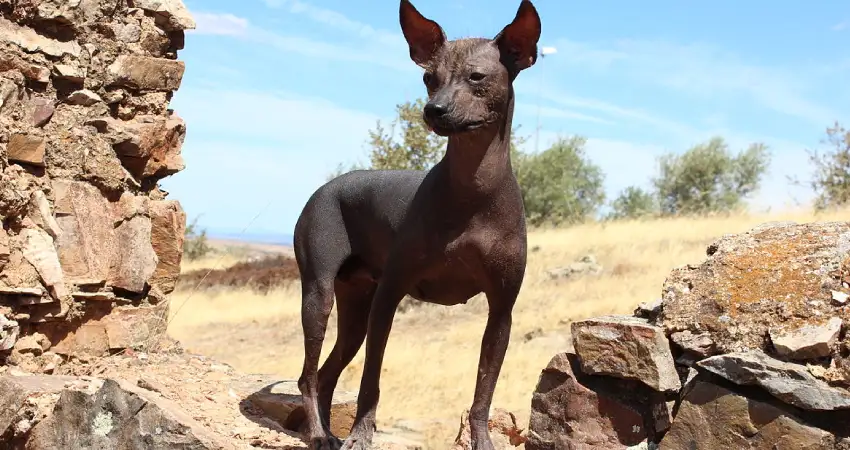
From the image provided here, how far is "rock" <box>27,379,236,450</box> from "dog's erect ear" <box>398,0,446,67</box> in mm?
2126

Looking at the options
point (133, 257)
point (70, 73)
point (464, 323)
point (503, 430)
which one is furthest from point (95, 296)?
point (464, 323)

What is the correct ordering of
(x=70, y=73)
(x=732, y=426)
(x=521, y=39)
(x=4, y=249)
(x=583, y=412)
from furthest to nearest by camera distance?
(x=70, y=73) < (x=4, y=249) < (x=583, y=412) < (x=732, y=426) < (x=521, y=39)

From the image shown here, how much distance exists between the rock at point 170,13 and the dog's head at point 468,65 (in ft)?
9.57

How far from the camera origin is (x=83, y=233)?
589 centimetres

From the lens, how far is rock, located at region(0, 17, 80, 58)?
5484 mm

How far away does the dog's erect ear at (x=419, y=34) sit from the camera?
408 cm

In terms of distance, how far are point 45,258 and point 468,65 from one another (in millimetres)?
3197

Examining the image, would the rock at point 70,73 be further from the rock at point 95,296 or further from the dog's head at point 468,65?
the dog's head at point 468,65

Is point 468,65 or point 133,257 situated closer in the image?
point 468,65

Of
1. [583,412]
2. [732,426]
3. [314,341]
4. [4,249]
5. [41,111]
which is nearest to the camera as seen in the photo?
[732,426]

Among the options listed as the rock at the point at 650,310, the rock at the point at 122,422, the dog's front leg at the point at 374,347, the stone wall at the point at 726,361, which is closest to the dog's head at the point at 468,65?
the dog's front leg at the point at 374,347

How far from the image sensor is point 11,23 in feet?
18.2

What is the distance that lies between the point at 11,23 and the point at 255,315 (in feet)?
34.1

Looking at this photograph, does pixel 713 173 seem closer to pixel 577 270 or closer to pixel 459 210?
pixel 577 270
